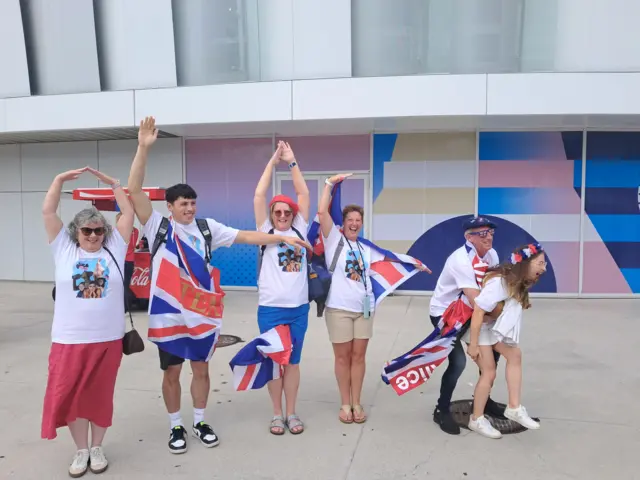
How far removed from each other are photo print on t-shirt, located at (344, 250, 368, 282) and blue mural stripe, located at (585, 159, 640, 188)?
6.93 meters

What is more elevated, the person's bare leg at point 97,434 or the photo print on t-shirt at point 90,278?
the photo print on t-shirt at point 90,278

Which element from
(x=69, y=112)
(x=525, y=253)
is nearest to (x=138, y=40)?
(x=69, y=112)

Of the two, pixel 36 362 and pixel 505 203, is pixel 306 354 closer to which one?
pixel 36 362

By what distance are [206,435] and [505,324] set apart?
2.16 m

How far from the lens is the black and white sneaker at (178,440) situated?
3.43 metres

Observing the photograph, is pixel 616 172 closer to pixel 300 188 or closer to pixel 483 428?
pixel 483 428

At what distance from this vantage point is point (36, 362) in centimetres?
548

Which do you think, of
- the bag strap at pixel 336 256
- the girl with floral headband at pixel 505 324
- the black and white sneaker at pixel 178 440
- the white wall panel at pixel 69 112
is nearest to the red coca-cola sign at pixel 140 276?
the white wall panel at pixel 69 112

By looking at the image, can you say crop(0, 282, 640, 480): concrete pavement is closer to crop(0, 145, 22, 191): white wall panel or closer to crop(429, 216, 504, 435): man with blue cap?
crop(429, 216, 504, 435): man with blue cap

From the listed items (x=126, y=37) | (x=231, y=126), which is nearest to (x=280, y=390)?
(x=231, y=126)

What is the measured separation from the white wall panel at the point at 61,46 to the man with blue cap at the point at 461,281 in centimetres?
825

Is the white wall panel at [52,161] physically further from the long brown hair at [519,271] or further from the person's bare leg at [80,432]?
the long brown hair at [519,271]

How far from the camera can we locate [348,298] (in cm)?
378

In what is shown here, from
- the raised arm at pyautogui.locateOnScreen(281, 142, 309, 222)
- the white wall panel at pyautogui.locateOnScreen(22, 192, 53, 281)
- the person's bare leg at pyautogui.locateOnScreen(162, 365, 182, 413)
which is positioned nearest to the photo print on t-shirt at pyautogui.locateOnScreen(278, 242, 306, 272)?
the raised arm at pyautogui.locateOnScreen(281, 142, 309, 222)
